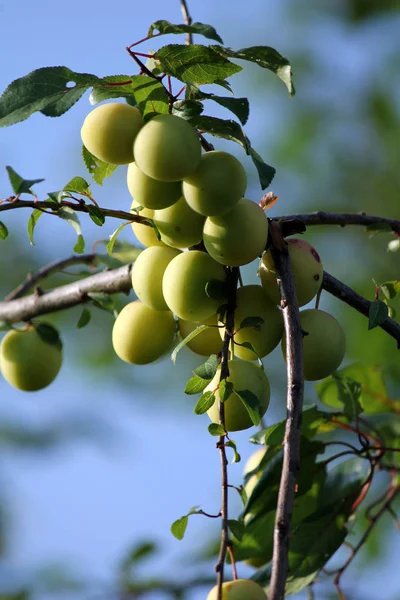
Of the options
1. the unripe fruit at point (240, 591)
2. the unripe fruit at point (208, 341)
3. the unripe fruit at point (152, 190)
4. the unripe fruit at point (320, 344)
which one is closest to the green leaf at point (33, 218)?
the unripe fruit at point (152, 190)

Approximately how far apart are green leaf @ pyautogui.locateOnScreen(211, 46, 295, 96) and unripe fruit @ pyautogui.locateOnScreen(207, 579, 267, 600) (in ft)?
1.92

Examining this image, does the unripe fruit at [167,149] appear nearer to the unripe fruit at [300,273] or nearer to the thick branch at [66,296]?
the unripe fruit at [300,273]

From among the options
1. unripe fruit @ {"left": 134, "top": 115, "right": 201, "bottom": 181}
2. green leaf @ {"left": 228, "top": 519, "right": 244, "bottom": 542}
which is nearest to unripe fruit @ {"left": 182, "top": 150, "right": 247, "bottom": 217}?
unripe fruit @ {"left": 134, "top": 115, "right": 201, "bottom": 181}

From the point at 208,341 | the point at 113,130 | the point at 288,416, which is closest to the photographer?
the point at 288,416

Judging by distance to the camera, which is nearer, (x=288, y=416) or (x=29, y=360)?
(x=288, y=416)

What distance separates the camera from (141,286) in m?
0.98

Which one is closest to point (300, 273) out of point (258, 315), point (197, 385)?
point (258, 315)

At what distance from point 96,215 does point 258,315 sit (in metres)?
0.23

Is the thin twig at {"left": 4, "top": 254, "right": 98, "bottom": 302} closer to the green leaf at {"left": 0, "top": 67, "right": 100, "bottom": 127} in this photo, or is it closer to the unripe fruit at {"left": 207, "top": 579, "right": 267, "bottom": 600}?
the green leaf at {"left": 0, "top": 67, "right": 100, "bottom": 127}

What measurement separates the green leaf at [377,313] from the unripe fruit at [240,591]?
35 cm

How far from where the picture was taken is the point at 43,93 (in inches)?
34.9

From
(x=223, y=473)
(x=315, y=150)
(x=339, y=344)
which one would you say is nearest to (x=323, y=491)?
(x=339, y=344)

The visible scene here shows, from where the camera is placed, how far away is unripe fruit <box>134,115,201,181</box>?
0.78 meters

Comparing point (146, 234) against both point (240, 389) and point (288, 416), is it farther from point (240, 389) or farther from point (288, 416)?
point (288, 416)
